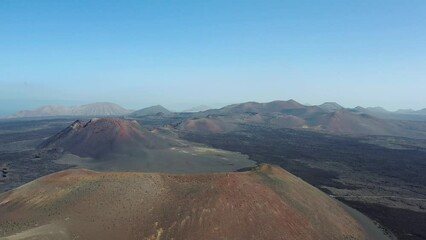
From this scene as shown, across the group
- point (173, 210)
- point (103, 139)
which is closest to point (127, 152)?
point (103, 139)

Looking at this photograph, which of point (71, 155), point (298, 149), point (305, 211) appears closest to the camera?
point (305, 211)

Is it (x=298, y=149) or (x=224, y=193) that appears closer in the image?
(x=224, y=193)

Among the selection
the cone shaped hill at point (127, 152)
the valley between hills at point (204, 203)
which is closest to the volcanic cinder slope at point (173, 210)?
the valley between hills at point (204, 203)

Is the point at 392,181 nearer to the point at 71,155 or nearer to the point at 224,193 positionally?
the point at 224,193

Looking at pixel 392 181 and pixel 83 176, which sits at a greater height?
pixel 83 176

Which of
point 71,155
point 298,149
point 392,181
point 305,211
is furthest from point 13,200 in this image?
point 298,149

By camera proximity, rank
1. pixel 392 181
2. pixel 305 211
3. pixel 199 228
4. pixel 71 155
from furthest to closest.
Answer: pixel 71 155 → pixel 392 181 → pixel 305 211 → pixel 199 228

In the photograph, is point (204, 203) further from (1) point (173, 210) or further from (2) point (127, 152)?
(2) point (127, 152)

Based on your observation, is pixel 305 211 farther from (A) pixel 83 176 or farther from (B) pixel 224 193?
(A) pixel 83 176
